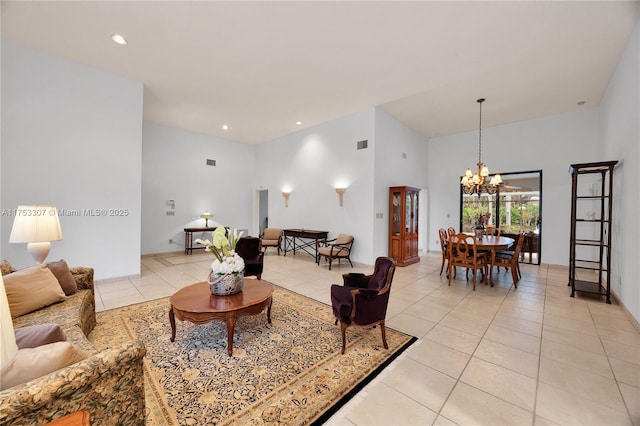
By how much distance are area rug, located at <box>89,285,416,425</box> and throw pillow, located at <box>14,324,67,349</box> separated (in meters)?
0.76

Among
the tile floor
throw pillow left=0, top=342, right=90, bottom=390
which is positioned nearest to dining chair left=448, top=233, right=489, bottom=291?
the tile floor

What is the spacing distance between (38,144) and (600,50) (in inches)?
343

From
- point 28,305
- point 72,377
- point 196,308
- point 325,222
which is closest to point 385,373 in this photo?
point 196,308

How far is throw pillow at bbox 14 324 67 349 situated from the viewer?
1534 millimetres

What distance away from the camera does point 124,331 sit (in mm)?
2930

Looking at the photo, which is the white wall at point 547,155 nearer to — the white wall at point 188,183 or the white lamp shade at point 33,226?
the white wall at point 188,183

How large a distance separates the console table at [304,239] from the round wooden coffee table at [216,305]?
12.8ft

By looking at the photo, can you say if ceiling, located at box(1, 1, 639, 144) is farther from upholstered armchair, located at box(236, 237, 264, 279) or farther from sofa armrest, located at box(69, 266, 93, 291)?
sofa armrest, located at box(69, 266, 93, 291)

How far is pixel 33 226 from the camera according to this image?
10.1 feet

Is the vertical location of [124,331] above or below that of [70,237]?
below

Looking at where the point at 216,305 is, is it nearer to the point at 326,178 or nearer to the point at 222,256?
the point at 222,256

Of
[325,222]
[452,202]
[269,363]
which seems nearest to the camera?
[269,363]

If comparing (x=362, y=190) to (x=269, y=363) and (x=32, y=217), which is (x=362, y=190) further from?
(x=32, y=217)

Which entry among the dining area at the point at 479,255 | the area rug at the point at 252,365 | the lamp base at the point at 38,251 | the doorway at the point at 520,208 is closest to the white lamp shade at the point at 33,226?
the lamp base at the point at 38,251
